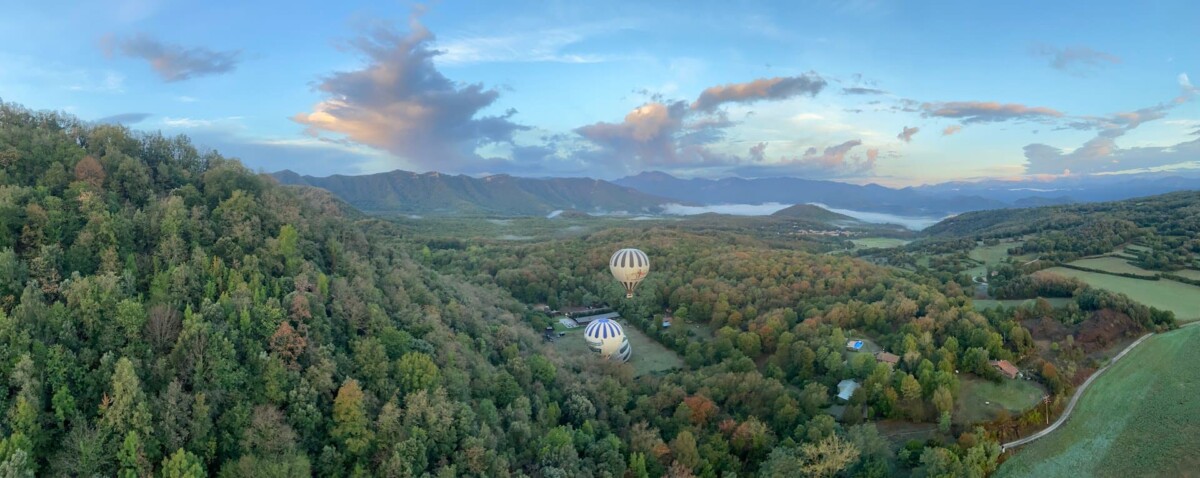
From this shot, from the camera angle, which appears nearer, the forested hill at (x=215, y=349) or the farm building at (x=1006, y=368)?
the forested hill at (x=215, y=349)

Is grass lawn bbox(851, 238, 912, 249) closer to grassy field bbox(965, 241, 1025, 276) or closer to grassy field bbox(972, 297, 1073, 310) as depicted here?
grassy field bbox(965, 241, 1025, 276)

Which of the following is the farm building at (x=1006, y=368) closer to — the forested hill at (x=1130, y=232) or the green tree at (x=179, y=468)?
the forested hill at (x=1130, y=232)

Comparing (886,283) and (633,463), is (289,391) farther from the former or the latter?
(886,283)

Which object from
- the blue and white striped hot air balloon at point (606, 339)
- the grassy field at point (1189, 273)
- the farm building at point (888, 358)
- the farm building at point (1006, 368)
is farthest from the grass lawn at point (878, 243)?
the blue and white striped hot air balloon at point (606, 339)

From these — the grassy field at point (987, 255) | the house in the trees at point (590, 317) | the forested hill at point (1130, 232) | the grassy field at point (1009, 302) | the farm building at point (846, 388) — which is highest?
the forested hill at point (1130, 232)

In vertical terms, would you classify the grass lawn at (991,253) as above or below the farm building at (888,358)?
above

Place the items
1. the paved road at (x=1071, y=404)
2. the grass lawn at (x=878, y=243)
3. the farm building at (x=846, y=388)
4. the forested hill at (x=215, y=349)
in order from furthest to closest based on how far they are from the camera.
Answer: the grass lawn at (x=878, y=243)
the farm building at (x=846, y=388)
the paved road at (x=1071, y=404)
the forested hill at (x=215, y=349)

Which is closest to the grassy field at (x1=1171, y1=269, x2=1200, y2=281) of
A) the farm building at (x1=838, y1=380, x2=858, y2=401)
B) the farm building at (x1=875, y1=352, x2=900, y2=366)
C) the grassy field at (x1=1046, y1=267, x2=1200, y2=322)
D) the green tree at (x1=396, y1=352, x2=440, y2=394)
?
the grassy field at (x1=1046, y1=267, x2=1200, y2=322)
